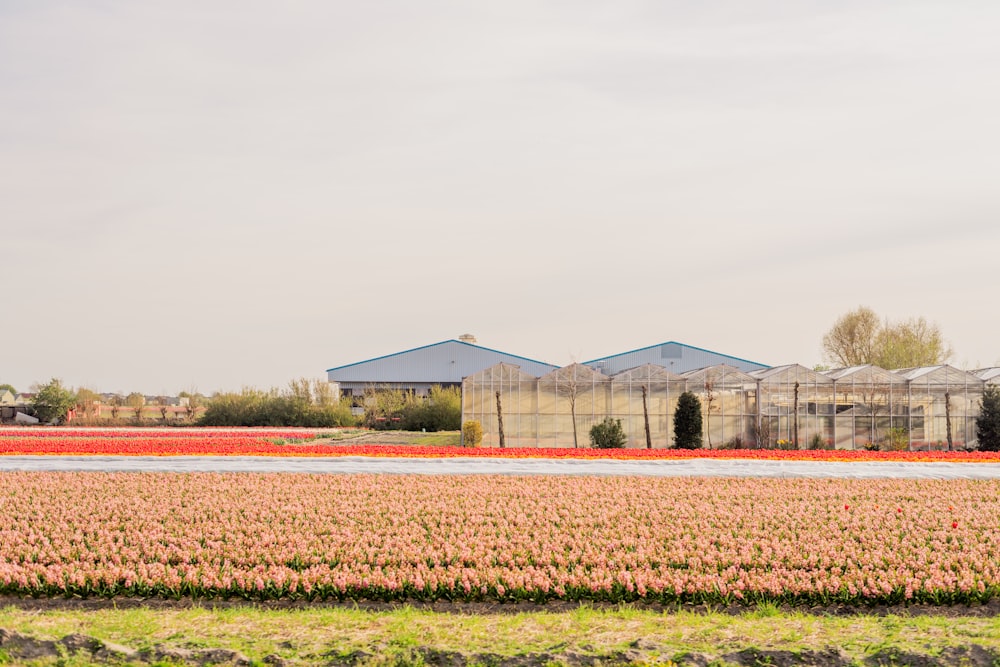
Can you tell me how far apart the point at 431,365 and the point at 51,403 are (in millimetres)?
23843

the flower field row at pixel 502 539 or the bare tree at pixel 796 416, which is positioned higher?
the bare tree at pixel 796 416

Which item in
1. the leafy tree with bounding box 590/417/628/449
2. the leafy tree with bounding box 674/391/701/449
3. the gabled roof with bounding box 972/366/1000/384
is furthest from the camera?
the gabled roof with bounding box 972/366/1000/384

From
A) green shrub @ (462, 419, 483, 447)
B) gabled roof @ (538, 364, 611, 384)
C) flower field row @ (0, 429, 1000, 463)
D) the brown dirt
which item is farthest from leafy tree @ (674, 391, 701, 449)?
the brown dirt

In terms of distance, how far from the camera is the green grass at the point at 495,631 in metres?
7.70

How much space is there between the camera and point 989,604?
397 inches

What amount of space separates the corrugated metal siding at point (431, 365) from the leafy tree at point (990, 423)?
34344 mm

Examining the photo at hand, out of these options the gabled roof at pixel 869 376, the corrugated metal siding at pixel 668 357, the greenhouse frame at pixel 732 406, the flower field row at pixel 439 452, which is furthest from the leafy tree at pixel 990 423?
the corrugated metal siding at pixel 668 357

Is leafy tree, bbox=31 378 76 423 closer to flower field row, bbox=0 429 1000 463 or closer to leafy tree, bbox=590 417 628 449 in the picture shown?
flower field row, bbox=0 429 1000 463

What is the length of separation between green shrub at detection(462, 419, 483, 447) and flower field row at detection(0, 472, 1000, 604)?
13217 mm

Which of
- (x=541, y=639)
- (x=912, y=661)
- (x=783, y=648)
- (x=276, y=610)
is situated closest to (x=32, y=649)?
(x=276, y=610)

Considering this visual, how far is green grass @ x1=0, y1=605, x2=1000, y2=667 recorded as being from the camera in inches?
303

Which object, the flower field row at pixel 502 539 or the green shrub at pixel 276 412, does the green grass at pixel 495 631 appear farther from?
the green shrub at pixel 276 412

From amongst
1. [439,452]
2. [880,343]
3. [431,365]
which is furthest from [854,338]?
[439,452]

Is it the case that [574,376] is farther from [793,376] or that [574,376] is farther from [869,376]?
[869,376]
